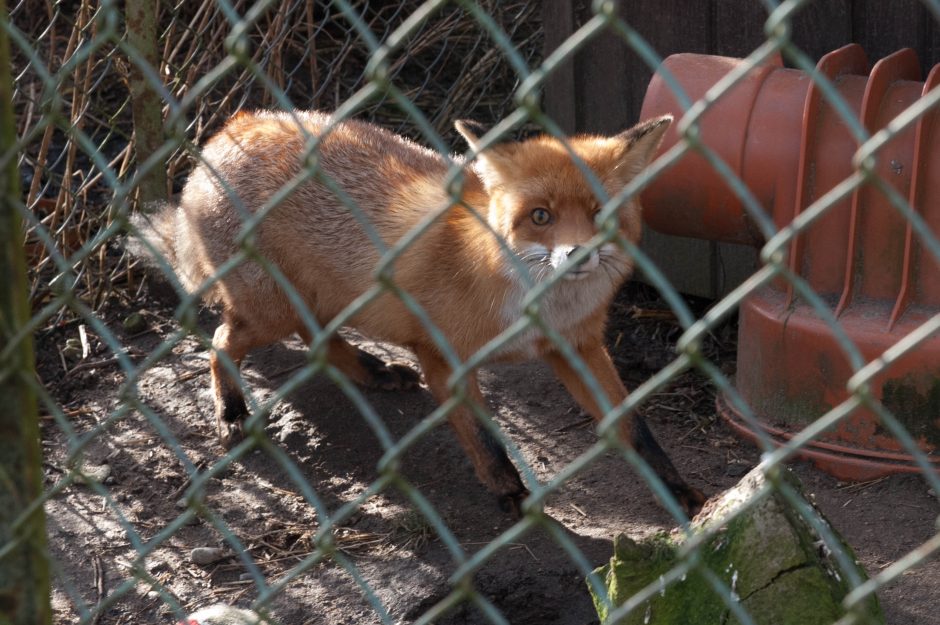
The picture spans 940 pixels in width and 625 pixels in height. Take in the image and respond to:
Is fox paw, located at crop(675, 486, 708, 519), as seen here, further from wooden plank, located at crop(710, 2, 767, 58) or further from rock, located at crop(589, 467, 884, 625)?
wooden plank, located at crop(710, 2, 767, 58)

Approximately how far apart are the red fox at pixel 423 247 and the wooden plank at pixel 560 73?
3.49 feet

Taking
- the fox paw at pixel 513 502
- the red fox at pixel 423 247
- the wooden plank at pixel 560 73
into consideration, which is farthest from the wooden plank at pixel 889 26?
the fox paw at pixel 513 502

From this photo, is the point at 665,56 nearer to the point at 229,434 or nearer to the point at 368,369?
the point at 368,369

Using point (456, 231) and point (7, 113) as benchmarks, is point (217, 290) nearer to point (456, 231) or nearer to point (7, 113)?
point (456, 231)

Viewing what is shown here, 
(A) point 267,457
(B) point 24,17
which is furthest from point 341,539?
(B) point 24,17

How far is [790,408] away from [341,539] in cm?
157

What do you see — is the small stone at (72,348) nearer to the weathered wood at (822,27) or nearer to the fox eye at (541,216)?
the fox eye at (541,216)

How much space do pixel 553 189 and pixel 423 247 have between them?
25.1 inches

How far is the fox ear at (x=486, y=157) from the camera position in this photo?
3520 millimetres

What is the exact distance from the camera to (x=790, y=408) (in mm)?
3879

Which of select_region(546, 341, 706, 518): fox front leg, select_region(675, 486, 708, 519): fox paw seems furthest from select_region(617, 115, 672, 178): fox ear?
select_region(675, 486, 708, 519): fox paw

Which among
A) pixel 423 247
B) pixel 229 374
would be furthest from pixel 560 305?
pixel 229 374

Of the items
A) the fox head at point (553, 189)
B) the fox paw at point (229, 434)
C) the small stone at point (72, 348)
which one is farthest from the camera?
the small stone at point (72, 348)

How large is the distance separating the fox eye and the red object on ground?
0.60 meters
